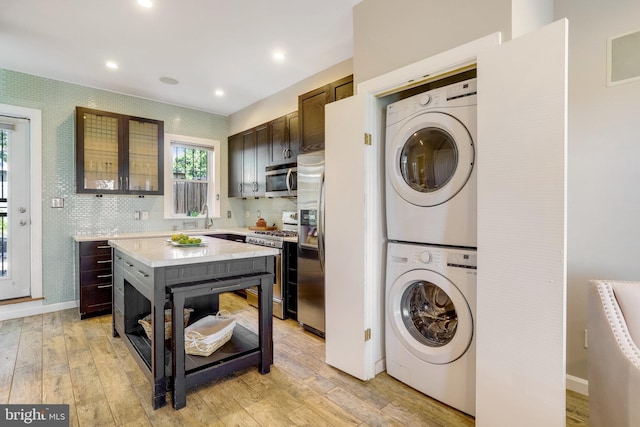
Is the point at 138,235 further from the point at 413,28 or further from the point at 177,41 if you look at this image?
the point at 413,28

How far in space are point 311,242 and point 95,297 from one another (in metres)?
2.54

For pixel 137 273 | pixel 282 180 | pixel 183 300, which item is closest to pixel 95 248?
pixel 137 273

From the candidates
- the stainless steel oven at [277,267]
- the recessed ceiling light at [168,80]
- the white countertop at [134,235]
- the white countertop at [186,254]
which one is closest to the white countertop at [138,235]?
the white countertop at [134,235]

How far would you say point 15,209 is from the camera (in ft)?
11.8

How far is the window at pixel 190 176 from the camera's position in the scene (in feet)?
15.2

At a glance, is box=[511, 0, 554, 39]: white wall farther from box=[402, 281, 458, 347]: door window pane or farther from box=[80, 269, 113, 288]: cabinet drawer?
box=[80, 269, 113, 288]: cabinet drawer

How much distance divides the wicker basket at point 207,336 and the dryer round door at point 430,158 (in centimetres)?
161

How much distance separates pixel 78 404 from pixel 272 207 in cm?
311

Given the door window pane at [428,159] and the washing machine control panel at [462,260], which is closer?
the washing machine control panel at [462,260]

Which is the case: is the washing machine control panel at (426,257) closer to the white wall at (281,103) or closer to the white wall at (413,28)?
the white wall at (413,28)

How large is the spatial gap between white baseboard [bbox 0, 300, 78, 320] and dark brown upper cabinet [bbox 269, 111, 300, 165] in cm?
304

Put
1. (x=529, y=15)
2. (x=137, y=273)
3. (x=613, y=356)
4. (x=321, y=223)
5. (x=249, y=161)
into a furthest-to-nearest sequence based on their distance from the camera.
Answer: (x=249, y=161) < (x=321, y=223) < (x=137, y=273) < (x=529, y=15) < (x=613, y=356)

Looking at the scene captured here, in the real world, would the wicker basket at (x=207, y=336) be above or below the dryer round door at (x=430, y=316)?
below

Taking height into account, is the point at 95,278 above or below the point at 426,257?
below
